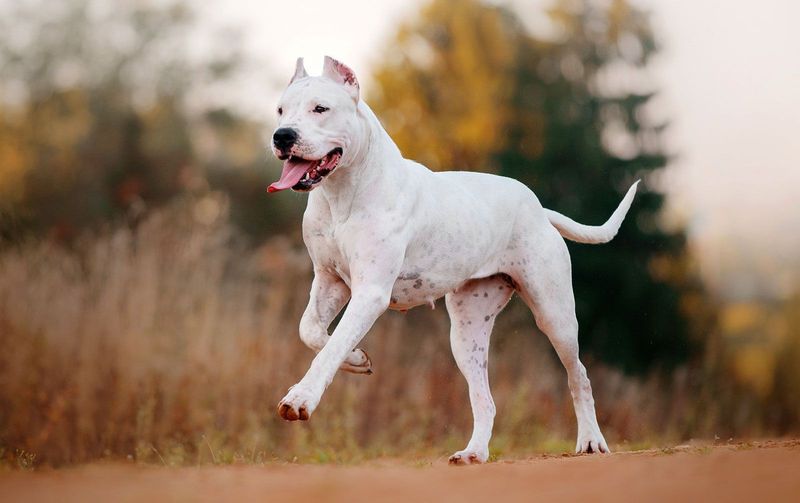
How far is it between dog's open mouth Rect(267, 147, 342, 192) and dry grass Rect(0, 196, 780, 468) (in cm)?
261

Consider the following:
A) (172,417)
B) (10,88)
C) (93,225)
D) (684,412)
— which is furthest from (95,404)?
(10,88)

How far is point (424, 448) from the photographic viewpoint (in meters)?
8.82

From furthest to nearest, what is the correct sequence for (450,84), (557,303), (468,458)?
(450,84) < (557,303) < (468,458)

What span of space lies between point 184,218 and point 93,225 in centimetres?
518

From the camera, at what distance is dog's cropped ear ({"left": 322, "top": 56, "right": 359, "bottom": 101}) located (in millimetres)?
5152

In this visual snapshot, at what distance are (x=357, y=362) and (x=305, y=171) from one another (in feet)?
3.26

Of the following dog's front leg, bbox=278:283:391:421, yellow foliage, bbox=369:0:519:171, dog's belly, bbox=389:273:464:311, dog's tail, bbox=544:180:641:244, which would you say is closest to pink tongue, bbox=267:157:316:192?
dog's front leg, bbox=278:283:391:421

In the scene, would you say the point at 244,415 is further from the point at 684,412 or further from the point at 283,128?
the point at 684,412

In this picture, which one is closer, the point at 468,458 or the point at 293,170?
the point at 293,170

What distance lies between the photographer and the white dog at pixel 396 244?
4930 millimetres

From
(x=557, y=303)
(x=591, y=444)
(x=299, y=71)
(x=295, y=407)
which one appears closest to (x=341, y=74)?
(x=299, y=71)

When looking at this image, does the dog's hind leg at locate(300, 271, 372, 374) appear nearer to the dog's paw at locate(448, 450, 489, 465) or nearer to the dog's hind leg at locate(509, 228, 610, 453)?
the dog's paw at locate(448, 450, 489, 465)

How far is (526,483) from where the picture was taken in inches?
165

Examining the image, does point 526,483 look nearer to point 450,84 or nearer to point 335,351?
→ point 335,351
